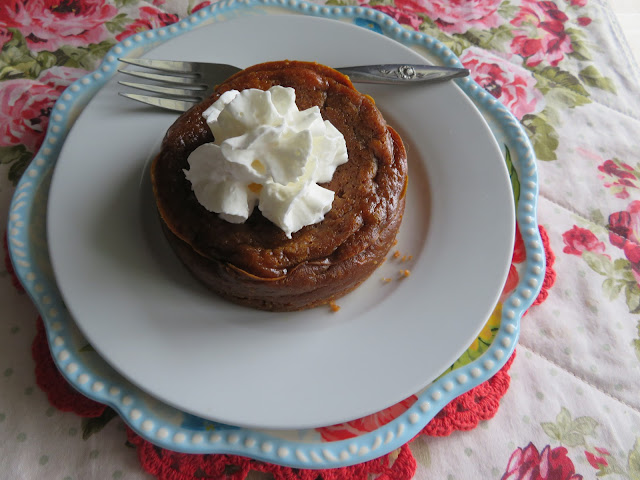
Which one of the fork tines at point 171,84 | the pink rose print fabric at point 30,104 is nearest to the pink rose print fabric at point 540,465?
the fork tines at point 171,84

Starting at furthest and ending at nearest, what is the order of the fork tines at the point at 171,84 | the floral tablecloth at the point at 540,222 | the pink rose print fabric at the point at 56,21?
1. the pink rose print fabric at the point at 56,21
2. the fork tines at the point at 171,84
3. the floral tablecloth at the point at 540,222

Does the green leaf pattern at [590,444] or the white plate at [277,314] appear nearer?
the white plate at [277,314]

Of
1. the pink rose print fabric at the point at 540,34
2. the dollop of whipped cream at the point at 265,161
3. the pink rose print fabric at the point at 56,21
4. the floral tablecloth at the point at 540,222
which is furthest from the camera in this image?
the pink rose print fabric at the point at 540,34

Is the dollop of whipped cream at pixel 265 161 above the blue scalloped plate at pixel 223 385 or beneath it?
above

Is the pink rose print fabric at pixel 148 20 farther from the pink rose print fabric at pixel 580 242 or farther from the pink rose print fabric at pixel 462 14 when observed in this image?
the pink rose print fabric at pixel 580 242

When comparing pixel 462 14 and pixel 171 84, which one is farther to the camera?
pixel 462 14

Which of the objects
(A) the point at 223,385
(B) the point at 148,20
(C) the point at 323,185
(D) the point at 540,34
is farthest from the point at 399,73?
(A) the point at 223,385

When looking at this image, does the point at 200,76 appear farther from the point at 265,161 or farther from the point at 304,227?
the point at 304,227
